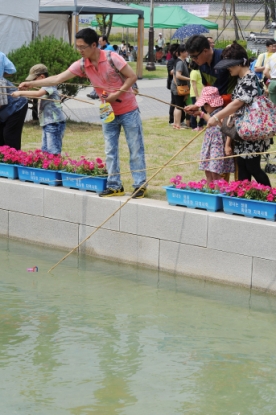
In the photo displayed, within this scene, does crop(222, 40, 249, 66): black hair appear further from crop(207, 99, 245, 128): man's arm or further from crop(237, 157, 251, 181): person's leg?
crop(237, 157, 251, 181): person's leg

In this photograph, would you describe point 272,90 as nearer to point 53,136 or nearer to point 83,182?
point 83,182

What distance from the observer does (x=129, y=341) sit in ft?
17.7

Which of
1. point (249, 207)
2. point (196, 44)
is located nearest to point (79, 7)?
point (196, 44)

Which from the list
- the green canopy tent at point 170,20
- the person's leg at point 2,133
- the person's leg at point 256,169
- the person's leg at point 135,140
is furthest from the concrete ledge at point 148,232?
the green canopy tent at point 170,20

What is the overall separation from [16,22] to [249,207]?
11.1m

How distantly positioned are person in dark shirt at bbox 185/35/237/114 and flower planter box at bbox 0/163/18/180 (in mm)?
2217

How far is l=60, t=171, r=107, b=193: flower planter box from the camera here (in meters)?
7.40

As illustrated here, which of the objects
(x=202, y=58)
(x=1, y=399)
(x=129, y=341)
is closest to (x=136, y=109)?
(x=202, y=58)

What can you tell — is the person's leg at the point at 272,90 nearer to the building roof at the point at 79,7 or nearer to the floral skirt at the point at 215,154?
the floral skirt at the point at 215,154

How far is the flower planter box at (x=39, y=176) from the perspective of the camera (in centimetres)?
773

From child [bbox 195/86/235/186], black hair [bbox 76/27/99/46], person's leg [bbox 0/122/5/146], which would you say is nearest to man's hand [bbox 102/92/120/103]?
black hair [bbox 76/27/99/46]

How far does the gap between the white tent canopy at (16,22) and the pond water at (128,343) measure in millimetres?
9847

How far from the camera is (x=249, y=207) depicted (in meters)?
6.35

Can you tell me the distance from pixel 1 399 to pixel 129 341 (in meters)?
1.19
